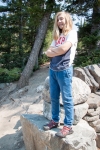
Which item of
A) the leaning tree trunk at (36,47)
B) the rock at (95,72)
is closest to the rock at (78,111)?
the rock at (95,72)

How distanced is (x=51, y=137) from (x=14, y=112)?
3816mm

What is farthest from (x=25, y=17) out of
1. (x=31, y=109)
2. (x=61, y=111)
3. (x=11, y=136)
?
(x=61, y=111)

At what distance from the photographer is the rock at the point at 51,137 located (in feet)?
8.12

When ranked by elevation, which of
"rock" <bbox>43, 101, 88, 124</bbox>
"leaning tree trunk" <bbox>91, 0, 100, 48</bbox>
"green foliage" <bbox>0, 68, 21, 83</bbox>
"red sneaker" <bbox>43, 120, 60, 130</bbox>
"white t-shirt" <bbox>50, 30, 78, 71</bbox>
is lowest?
"green foliage" <bbox>0, 68, 21, 83</bbox>

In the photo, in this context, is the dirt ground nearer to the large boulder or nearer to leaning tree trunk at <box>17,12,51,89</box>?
leaning tree trunk at <box>17,12,51,89</box>

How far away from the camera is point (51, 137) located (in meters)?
2.63

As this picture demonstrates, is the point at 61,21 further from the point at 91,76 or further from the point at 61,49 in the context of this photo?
the point at 91,76

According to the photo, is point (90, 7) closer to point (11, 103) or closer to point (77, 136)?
point (11, 103)

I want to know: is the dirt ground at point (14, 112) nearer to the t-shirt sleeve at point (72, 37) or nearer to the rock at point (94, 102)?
the rock at point (94, 102)

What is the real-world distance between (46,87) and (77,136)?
893mm

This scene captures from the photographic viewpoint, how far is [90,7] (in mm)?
7984

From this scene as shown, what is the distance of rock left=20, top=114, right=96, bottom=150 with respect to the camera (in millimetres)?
2475

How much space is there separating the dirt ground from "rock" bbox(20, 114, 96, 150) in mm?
606

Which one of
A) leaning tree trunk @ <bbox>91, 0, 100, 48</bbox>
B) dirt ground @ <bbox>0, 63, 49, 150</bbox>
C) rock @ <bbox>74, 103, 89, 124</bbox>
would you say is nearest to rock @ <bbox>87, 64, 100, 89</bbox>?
rock @ <bbox>74, 103, 89, 124</bbox>
